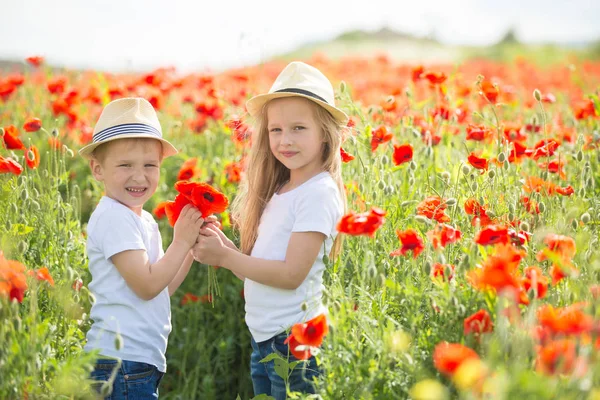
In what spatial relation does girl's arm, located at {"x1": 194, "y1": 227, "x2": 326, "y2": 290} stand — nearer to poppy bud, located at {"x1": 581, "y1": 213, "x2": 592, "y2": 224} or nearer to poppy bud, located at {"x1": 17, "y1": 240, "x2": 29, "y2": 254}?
poppy bud, located at {"x1": 17, "y1": 240, "x2": 29, "y2": 254}

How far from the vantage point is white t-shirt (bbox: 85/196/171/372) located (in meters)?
2.29

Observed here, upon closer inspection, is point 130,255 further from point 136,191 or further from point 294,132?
point 294,132

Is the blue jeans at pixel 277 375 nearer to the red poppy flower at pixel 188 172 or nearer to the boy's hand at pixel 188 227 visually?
the boy's hand at pixel 188 227

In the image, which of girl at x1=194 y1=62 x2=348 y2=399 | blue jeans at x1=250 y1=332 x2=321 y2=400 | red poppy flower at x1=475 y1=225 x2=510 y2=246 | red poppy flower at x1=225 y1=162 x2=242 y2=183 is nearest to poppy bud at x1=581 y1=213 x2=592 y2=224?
red poppy flower at x1=475 y1=225 x2=510 y2=246

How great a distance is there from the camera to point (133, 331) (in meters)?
2.31

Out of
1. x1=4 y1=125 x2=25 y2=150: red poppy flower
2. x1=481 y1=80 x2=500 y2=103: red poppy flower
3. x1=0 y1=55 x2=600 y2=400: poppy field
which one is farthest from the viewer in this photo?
x1=481 y1=80 x2=500 y2=103: red poppy flower

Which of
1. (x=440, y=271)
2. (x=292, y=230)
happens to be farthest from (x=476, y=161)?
(x=292, y=230)

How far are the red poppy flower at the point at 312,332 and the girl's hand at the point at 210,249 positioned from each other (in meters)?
0.57

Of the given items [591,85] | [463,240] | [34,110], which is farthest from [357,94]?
[463,240]

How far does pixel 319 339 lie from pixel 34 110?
4751 millimetres

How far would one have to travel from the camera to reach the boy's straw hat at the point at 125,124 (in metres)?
2.41

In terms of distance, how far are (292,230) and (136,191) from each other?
0.61 metres

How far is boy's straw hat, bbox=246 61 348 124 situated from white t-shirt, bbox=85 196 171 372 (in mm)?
709

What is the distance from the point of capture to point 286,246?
8.00 ft
